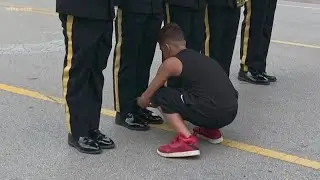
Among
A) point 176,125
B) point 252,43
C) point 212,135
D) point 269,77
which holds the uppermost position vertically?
point 252,43

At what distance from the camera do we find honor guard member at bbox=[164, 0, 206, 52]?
448cm

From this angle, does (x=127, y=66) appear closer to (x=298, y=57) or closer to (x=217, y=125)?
(x=217, y=125)

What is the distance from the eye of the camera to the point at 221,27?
4.99m

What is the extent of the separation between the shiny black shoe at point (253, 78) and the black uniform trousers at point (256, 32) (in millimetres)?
46

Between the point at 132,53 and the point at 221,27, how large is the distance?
105 centimetres

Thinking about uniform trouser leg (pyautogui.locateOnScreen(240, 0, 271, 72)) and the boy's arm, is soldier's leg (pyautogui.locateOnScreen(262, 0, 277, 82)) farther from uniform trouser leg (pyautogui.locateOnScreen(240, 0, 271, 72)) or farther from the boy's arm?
the boy's arm

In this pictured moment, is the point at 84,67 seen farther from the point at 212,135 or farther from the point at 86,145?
the point at 212,135

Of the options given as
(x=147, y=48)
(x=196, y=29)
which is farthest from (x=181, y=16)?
(x=147, y=48)

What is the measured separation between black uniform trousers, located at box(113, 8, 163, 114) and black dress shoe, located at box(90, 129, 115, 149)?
16.9 inches

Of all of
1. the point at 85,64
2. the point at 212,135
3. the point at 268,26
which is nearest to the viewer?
the point at 85,64

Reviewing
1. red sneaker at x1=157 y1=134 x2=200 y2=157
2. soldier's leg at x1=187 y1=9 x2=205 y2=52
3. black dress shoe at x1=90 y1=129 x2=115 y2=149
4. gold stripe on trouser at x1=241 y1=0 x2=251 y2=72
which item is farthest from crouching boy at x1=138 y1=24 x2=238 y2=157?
gold stripe on trouser at x1=241 y1=0 x2=251 y2=72

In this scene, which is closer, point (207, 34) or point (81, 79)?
point (81, 79)

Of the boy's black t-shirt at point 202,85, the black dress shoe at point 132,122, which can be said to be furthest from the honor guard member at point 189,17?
the black dress shoe at point 132,122

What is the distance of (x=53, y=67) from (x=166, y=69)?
2.73 meters
